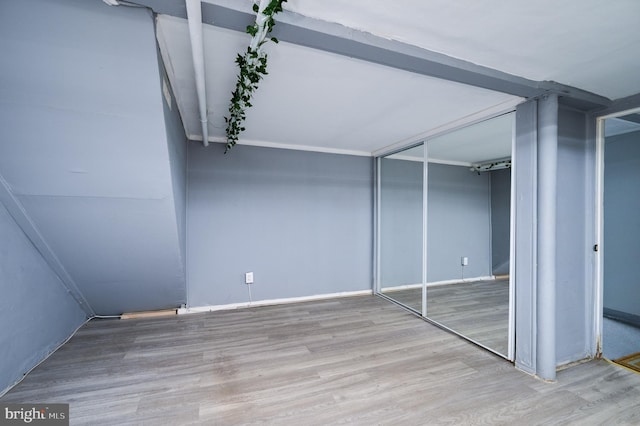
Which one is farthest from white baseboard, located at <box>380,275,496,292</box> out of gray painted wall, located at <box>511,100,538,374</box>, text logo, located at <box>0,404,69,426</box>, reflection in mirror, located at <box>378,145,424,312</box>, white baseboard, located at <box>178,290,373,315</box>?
text logo, located at <box>0,404,69,426</box>

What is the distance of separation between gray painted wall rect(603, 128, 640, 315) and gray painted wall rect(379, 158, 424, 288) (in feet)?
7.41

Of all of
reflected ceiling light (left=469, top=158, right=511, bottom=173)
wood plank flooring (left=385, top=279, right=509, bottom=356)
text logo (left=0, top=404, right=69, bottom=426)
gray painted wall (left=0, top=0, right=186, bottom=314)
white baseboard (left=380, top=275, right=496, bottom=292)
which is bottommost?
wood plank flooring (left=385, top=279, right=509, bottom=356)

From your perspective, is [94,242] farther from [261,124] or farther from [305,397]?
[305,397]

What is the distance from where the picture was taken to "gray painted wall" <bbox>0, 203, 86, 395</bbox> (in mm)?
1760

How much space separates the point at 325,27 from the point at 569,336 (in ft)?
9.77

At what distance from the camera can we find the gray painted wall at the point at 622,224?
3.13m

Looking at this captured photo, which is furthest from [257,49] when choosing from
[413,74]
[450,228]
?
[450,228]

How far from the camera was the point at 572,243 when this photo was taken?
85.9 inches

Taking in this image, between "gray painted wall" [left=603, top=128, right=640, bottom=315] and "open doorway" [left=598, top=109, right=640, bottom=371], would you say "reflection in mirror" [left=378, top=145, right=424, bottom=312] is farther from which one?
"gray painted wall" [left=603, top=128, right=640, bottom=315]

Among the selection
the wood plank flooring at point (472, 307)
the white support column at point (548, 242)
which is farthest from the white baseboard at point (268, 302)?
the white support column at point (548, 242)

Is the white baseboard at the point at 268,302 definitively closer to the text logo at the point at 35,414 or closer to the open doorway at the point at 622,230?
the text logo at the point at 35,414

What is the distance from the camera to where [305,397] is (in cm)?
177

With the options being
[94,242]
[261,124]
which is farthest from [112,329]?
[261,124]

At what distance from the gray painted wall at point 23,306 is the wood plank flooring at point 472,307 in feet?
12.3
